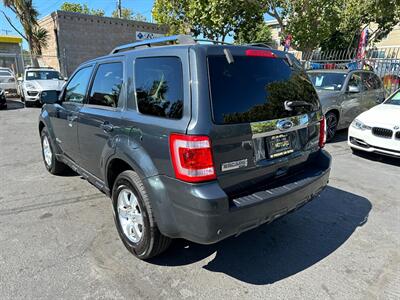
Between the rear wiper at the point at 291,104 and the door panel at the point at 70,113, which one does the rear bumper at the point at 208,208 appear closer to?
the rear wiper at the point at 291,104

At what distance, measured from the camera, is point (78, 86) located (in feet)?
13.5

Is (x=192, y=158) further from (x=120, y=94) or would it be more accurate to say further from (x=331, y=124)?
(x=331, y=124)

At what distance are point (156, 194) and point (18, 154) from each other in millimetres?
5202

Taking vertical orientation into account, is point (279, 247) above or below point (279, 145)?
below

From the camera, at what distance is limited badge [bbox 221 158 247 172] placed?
238cm

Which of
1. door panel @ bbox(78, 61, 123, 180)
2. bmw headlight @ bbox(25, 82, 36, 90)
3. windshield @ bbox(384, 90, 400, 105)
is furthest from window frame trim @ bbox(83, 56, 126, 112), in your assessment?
bmw headlight @ bbox(25, 82, 36, 90)

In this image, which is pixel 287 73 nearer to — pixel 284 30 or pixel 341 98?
pixel 341 98

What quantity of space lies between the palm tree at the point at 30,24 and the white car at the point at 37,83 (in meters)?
7.97

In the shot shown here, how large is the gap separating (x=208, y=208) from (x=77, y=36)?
2334 cm

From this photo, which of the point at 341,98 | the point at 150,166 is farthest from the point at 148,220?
the point at 341,98

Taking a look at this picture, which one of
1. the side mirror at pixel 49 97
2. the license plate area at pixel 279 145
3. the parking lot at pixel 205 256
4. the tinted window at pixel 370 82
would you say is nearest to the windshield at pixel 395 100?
the tinted window at pixel 370 82

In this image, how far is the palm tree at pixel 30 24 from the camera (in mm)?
20141

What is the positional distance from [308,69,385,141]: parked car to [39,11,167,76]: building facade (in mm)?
18738

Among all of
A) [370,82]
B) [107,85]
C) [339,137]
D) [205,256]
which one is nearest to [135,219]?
[205,256]
